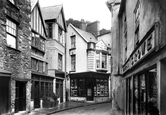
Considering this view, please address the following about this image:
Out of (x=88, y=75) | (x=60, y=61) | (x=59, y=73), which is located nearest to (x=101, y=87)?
(x=88, y=75)

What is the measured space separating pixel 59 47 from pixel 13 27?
10536 millimetres

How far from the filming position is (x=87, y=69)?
26359mm

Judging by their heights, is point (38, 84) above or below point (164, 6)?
below

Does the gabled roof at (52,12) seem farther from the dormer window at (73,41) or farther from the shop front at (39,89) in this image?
the shop front at (39,89)

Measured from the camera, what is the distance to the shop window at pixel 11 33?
1154cm

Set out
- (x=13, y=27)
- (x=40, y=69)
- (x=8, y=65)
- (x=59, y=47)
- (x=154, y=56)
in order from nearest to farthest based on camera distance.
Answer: (x=154, y=56)
(x=8, y=65)
(x=13, y=27)
(x=40, y=69)
(x=59, y=47)

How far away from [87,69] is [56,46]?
6.48m

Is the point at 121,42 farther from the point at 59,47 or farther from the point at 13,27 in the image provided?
the point at 59,47

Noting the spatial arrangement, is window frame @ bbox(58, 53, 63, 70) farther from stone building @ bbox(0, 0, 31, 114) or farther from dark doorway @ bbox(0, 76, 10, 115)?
dark doorway @ bbox(0, 76, 10, 115)

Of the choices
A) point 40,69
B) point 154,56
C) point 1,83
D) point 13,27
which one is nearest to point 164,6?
point 154,56

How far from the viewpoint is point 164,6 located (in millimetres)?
3727

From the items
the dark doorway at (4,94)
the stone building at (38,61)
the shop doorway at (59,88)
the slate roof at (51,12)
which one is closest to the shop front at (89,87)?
the shop doorway at (59,88)

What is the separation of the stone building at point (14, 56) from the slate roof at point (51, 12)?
763 cm

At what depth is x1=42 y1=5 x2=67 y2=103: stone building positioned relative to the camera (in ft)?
69.0
